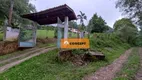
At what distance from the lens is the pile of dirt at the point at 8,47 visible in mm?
12121

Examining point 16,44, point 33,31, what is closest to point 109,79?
point 16,44

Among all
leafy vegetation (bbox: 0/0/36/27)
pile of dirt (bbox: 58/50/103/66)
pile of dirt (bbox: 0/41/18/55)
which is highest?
leafy vegetation (bbox: 0/0/36/27)

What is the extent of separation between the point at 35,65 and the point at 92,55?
13.8 feet

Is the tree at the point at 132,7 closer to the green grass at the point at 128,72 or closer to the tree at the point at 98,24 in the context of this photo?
the green grass at the point at 128,72

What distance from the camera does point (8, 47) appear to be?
12.6m

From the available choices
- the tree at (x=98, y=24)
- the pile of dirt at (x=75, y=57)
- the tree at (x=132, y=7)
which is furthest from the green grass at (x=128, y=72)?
the tree at (x=98, y=24)

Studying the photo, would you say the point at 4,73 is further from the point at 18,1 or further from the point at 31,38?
the point at 18,1

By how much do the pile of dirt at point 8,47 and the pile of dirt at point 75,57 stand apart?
5.23 meters

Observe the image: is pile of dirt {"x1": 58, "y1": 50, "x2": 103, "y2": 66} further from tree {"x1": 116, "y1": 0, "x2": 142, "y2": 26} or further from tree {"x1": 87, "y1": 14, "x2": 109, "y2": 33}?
tree {"x1": 87, "y1": 14, "x2": 109, "y2": 33}

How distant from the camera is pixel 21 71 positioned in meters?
7.05

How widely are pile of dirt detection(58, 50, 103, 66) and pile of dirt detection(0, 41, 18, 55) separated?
206 inches

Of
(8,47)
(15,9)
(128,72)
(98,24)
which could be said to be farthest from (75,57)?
(98,24)

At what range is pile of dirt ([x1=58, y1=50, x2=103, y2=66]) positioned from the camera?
30.9 ft

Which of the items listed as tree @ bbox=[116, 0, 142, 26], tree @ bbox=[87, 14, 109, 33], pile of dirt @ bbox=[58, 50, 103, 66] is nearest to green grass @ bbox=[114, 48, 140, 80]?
pile of dirt @ bbox=[58, 50, 103, 66]
